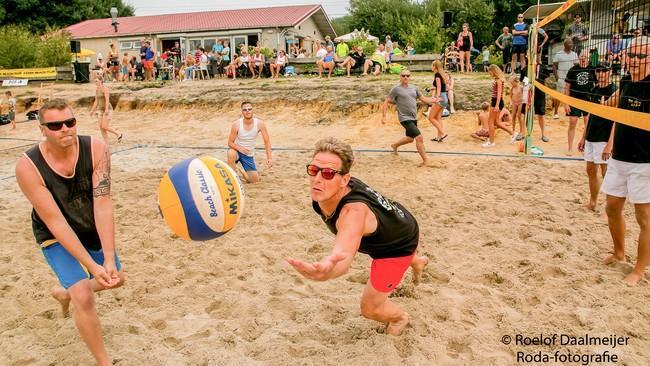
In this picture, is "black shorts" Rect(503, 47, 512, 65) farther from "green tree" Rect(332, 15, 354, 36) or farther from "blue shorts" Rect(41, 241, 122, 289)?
"green tree" Rect(332, 15, 354, 36)

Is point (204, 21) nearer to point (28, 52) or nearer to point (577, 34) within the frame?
point (28, 52)

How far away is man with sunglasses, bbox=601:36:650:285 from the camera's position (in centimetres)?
354

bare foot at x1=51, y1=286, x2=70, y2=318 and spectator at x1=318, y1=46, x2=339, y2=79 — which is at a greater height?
spectator at x1=318, y1=46, x2=339, y2=79

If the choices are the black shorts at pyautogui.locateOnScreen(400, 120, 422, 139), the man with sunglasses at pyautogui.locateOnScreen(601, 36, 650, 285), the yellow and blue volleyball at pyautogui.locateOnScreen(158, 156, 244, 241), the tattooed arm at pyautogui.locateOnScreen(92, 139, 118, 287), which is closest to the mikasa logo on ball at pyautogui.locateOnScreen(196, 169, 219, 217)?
the yellow and blue volleyball at pyautogui.locateOnScreen(158, 156, 244, 241)

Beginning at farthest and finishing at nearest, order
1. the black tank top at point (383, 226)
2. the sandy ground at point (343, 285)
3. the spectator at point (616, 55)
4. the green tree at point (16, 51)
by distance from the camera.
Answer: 1. the green tree at point (16, 51)
2. the spectator at point (616, 55)
3. the sandy ground at point (343, 285)
4. the black tank top at point (383, 226)

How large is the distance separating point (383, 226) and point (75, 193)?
177 cm

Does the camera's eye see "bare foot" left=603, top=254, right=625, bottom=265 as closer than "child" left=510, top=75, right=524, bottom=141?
Yes

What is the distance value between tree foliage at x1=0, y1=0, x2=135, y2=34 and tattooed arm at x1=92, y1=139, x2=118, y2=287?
38.7 metres

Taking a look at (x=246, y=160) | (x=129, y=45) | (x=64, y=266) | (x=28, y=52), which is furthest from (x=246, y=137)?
(x=129, y=45)

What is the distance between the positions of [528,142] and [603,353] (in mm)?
6093

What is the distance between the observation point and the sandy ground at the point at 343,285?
115 inches

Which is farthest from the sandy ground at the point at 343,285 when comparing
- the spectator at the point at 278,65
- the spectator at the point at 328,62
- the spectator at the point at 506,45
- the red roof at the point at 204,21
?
the red roof at the point at 204,21

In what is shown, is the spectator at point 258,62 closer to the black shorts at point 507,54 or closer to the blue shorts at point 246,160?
the black shorts at point 507,54

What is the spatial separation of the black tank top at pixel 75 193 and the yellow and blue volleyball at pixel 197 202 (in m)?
0.44
